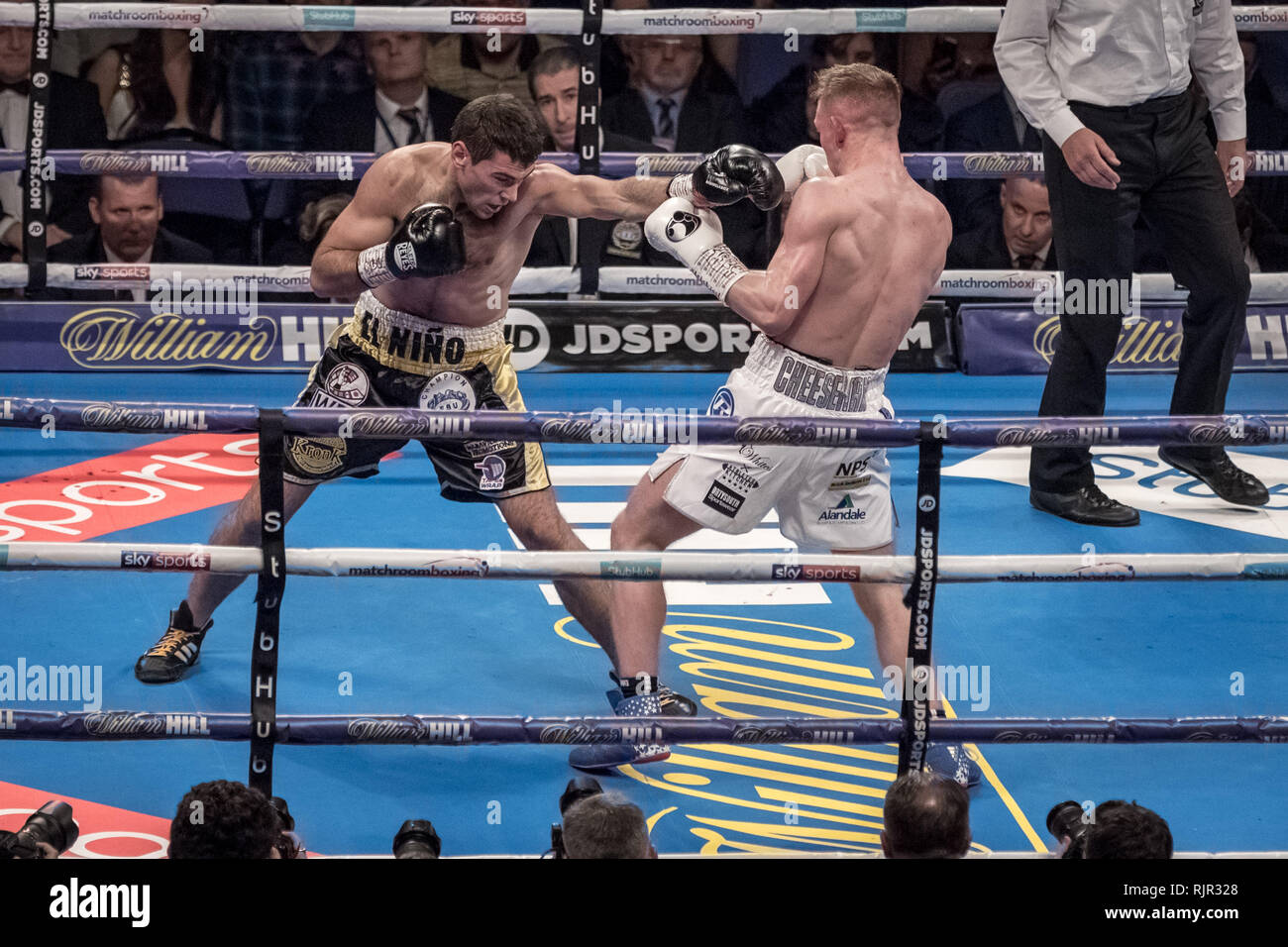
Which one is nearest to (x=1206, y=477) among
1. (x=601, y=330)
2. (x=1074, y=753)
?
(x=1074, y=753)

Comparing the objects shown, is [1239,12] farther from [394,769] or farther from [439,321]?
[394,769]

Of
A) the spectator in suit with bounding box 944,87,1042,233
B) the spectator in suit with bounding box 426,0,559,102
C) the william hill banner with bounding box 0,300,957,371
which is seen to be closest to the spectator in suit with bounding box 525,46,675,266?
the spectator in suit with bounding box 426,0,559,102

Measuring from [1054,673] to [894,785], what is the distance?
1.67 meters

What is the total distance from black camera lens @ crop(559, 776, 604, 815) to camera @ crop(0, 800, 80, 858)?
35.3 inches

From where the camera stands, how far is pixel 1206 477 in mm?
5043

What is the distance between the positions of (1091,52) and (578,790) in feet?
9.55

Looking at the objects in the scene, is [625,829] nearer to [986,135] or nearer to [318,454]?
[318,454]

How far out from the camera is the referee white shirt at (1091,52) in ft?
15.2

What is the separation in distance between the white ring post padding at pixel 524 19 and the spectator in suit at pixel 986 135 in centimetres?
83

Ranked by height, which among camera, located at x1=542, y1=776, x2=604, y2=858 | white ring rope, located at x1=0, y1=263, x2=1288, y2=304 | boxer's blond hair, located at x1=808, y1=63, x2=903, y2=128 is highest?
white ring rope, located at x1=0, y1=263, x2=1288, y2=304

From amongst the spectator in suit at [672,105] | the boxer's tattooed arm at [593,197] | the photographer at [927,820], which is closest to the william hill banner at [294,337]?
the spectator in suit at [672,105]

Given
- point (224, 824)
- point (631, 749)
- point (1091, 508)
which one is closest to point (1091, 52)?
point (1091, 508)

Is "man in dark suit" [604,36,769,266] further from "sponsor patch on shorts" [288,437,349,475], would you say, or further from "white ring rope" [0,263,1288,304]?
"sponsor patch on shorts" [288,437,349,475]

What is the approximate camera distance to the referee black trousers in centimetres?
471
